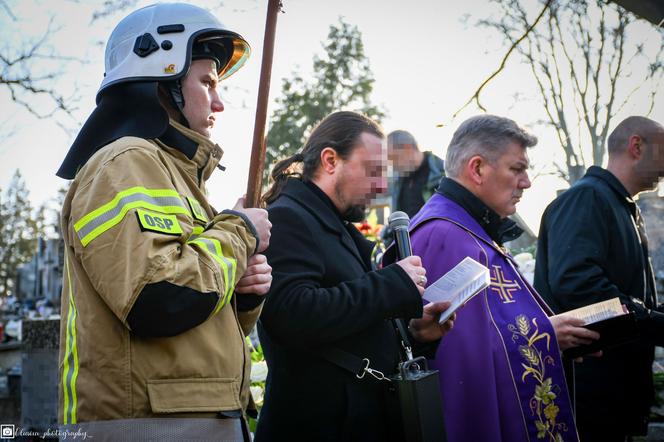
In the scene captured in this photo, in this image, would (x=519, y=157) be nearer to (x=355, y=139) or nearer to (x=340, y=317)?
(x=355, y=139)

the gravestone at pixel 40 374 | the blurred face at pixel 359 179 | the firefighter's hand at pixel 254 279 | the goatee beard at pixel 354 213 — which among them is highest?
the blurred face at pixel 359 179

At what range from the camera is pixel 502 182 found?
3.58m

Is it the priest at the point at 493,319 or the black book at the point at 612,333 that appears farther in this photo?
the black book at the point at 612,333

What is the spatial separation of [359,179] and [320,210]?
0.87 ft

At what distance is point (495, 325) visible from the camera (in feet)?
10.2

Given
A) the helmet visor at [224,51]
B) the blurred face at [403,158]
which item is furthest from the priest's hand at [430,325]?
the blurred face at [403,158]

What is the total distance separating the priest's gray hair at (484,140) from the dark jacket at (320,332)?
1250 millimetres

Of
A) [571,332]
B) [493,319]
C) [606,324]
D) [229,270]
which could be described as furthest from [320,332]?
[606,324]

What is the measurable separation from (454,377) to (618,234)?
176cm

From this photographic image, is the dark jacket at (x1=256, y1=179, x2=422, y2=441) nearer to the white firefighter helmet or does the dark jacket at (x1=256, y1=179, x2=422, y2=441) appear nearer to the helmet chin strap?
the helmet chin strap

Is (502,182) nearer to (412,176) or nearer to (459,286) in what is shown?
(459,286)

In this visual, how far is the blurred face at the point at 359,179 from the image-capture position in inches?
118

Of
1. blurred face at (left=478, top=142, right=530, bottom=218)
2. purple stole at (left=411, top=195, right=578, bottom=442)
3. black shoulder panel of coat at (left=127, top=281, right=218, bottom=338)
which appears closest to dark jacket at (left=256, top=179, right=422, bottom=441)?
purple stole at (left=411, top=195, right=578, bottom=442)

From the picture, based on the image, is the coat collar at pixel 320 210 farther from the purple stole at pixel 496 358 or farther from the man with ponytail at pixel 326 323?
the purple stole at pixel 496 358
